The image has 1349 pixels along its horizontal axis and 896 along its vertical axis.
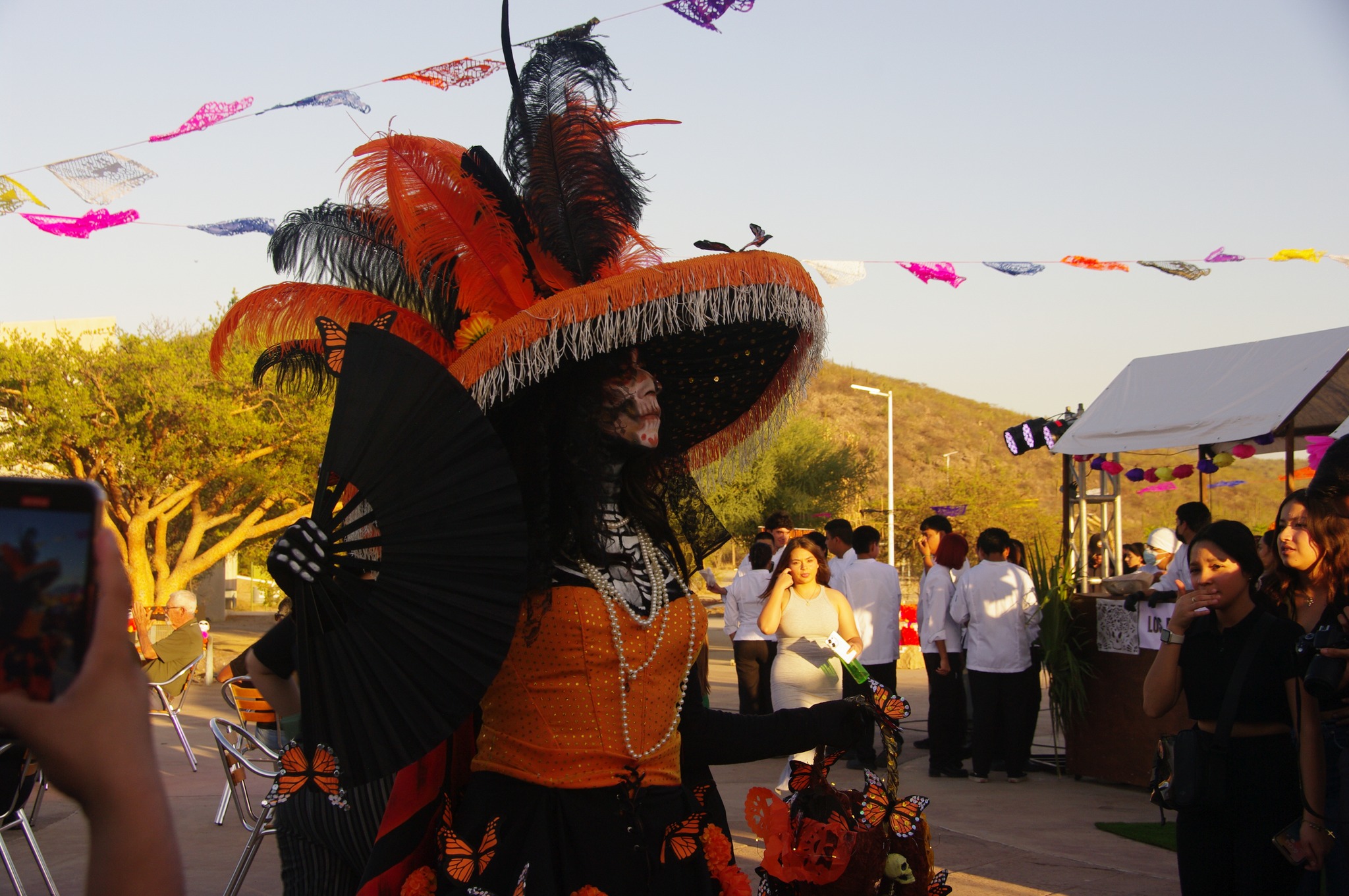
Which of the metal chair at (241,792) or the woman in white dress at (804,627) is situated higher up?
the woman in white dress at (804,627)

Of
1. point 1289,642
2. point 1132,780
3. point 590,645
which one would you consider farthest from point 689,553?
point 1132,780

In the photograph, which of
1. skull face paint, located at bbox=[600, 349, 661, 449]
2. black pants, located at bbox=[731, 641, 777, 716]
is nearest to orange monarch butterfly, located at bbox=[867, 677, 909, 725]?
skull face paint, located at bbox=[600, 349, 661, 449]

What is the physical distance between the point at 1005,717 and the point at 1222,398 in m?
3.43

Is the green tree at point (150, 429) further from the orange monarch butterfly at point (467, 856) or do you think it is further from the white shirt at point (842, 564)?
the orange monarch butterfly at point (467, 856)

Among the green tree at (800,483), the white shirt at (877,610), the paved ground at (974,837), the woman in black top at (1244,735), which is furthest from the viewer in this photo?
the green tree at (800,483)

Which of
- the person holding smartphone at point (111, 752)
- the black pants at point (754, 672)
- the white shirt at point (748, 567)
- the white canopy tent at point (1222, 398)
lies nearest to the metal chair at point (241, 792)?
the person holding smartphone at point (111, 752)

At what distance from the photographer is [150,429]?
65.9ft

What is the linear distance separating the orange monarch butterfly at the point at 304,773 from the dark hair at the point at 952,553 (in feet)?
20.9

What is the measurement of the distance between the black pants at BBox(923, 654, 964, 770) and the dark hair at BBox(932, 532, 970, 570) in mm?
681

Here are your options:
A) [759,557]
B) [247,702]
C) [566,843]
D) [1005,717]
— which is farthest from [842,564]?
[566,843]

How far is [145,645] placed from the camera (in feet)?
28.8

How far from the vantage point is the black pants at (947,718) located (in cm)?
758

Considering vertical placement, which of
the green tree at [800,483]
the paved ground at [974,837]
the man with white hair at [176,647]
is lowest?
the paved ground at [974,837]

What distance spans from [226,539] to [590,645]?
20.9 metres
